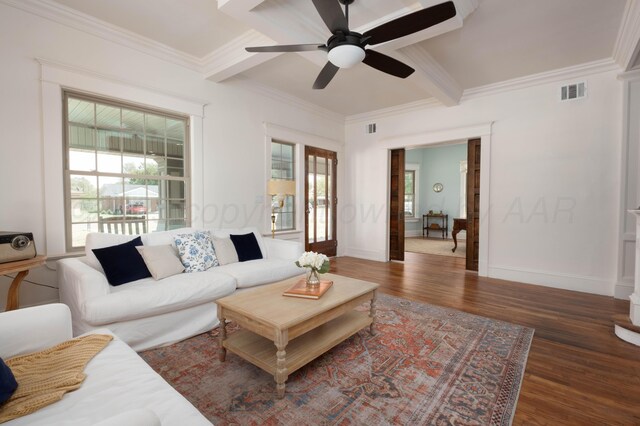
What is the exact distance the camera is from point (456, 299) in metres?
3.69

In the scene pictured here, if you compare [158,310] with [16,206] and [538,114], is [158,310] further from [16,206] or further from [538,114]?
[538,114]

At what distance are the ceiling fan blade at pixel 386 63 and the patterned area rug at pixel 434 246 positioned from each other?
496 centimetres

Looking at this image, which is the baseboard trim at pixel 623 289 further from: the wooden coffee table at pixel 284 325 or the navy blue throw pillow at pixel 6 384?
the navy blue throw pillow at pixel 6 384

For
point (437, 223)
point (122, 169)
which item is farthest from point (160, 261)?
point (437, 223)

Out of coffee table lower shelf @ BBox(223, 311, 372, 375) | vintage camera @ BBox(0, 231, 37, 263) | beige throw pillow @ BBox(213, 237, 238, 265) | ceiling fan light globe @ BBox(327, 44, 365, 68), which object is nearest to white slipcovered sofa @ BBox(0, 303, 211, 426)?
coffee table lower shelf @ BBox(223, 311, 372, 375)

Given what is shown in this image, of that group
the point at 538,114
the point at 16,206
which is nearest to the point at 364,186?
the point at 538,114

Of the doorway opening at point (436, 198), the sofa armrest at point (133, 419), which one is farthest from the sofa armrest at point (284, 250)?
the doorway opening at point (436, 198)

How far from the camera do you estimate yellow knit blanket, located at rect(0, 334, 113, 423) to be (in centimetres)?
110

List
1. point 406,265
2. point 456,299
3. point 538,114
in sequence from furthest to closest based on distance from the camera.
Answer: point 406,265 < point 538,114 < point 456,299

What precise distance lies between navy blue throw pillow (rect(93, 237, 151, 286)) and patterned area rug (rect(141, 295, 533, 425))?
712mm

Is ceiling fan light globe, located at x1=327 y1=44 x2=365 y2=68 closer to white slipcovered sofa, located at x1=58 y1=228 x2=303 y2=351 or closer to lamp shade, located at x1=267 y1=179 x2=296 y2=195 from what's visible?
white slipcovered sofa, located at x1=58 y1=228 x2=303 y2=351

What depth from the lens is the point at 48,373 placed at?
129 centimetres

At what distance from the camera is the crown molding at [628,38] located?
2719 millimetres

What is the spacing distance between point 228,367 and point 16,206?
2480 mm
